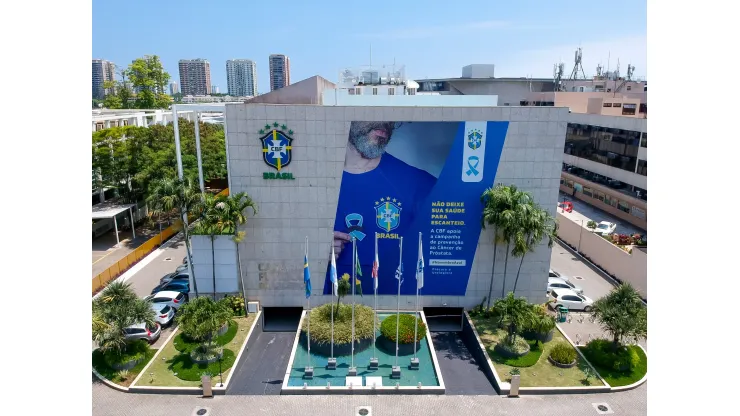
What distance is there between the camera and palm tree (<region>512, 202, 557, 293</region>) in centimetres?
2020

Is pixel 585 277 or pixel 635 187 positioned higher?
pixel 635 187

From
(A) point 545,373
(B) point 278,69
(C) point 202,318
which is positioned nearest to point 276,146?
(C) point 202,318

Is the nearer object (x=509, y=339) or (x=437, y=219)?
(x=509, y=339)

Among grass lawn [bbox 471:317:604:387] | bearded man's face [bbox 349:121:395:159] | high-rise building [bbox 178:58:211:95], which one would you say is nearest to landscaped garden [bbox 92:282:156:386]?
bearded man's face [bbox 349:121:395:159]

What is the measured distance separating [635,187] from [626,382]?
2396 centimetres

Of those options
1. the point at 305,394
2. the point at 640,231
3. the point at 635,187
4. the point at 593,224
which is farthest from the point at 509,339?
the point at 635,187

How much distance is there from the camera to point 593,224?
3347 centimetres

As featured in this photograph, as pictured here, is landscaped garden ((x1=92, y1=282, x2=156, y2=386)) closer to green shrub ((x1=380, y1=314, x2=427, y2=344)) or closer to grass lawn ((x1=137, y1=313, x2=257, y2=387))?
grass lawn ((x1=137, y1=313, x2=257, y2=387))

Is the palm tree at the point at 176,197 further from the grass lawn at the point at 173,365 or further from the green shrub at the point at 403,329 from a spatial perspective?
the green shrub at the point at 403,329

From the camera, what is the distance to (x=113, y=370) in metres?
18.4

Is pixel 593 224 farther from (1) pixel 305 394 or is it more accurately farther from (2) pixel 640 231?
(1) pixel 305 394

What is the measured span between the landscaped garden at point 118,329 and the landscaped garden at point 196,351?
2.75 ft

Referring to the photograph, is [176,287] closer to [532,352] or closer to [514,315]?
[514,315]

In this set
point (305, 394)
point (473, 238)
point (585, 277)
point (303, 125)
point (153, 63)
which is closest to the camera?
point (305, 394)
